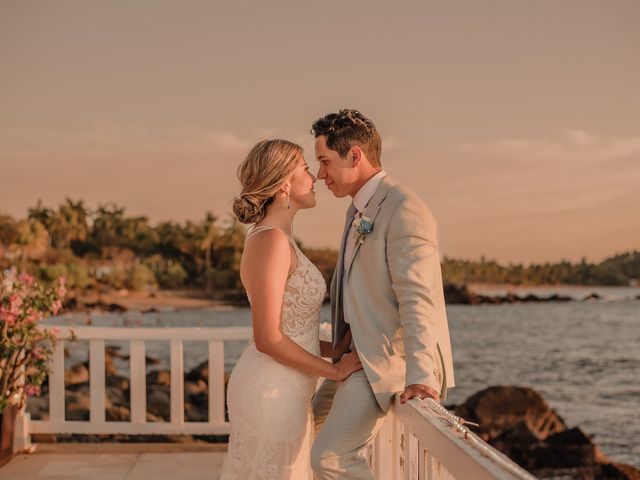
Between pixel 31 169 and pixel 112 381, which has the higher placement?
pixel 31 169

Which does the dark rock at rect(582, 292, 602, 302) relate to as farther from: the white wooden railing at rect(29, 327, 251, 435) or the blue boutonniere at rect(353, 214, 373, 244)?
the blue boutonniere at rect(353, 214, 373, 244)

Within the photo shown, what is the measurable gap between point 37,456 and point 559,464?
1237cm

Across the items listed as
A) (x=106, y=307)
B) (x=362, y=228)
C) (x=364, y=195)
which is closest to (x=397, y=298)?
(x=362, y=228)

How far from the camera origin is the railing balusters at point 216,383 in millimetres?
6040

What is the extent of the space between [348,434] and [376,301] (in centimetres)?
43

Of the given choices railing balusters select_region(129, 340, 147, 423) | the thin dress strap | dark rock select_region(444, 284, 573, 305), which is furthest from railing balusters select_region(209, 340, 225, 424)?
dark rock select_region(444, 284, 573, 305)

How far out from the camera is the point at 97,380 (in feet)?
20.1

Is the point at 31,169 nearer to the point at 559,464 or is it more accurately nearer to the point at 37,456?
the point at 559,464

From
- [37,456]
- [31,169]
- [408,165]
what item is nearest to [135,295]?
[31,169]

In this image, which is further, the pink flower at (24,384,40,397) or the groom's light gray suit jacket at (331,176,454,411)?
the pink flower at (24,384,40,397)

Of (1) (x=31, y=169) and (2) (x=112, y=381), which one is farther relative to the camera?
(1) (x=31, y=169)

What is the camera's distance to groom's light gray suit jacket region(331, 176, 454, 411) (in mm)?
2855

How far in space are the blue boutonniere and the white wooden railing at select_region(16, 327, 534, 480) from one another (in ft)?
1.83

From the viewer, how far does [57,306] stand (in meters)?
6.01
